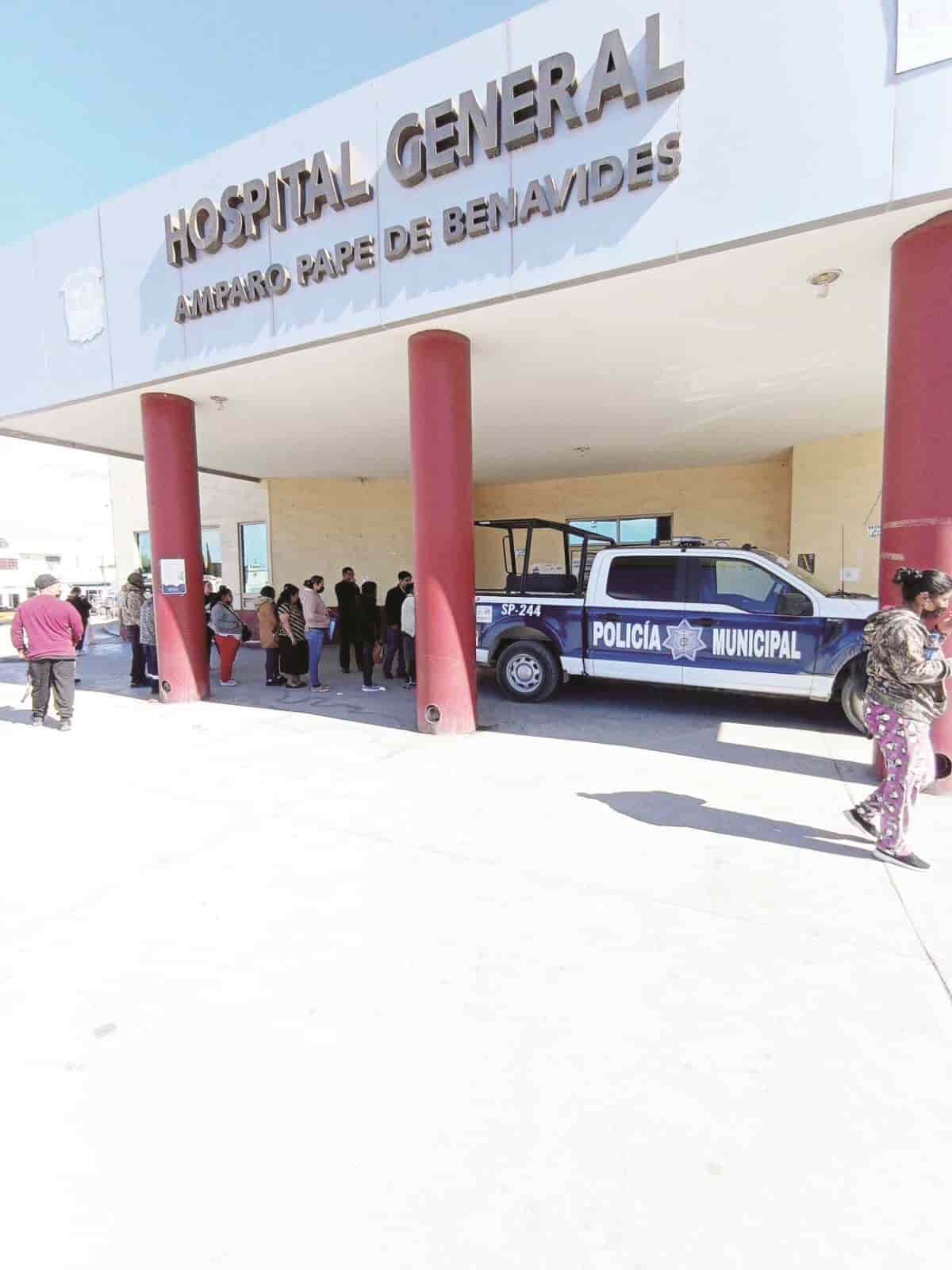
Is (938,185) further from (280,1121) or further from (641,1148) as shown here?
(280,1121)

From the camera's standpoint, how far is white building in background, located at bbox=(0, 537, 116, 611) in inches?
2119

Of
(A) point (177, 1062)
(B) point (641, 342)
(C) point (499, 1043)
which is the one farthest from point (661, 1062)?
(B) point (641, 342)

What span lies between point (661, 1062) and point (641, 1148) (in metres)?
0.39

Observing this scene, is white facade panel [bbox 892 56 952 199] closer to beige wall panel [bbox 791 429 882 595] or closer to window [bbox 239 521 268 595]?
beige wall panel [bbox 791 429 882 595]

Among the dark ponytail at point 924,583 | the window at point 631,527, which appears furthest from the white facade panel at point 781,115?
the window at point 631,527

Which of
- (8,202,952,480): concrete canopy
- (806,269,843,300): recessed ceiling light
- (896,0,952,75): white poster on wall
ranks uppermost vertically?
(896,0,952,75): white poster on wall

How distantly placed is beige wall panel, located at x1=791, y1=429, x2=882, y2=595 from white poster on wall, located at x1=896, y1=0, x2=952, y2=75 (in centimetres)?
773

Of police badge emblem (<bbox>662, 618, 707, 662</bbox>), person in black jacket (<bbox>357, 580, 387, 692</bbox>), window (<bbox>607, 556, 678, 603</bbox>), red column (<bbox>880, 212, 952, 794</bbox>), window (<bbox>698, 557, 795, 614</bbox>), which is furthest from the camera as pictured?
person in black jacket (<bbox>357, 580, 387, 692</bbox>)

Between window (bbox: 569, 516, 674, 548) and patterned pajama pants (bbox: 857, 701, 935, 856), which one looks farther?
window (bbox: 569, 516, 674, 548)

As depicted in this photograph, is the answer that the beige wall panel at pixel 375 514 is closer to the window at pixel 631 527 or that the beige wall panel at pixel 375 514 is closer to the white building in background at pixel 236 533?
the window at pixel 631 527

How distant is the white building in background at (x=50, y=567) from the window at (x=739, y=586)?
159 ft

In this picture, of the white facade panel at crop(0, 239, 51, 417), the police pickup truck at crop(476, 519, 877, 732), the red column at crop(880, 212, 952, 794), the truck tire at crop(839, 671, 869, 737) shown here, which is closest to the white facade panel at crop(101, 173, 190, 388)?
the white facade panel at crop(0, 239, 51, 417)

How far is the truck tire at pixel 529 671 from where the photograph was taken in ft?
28.0

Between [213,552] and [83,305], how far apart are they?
9472 mm
